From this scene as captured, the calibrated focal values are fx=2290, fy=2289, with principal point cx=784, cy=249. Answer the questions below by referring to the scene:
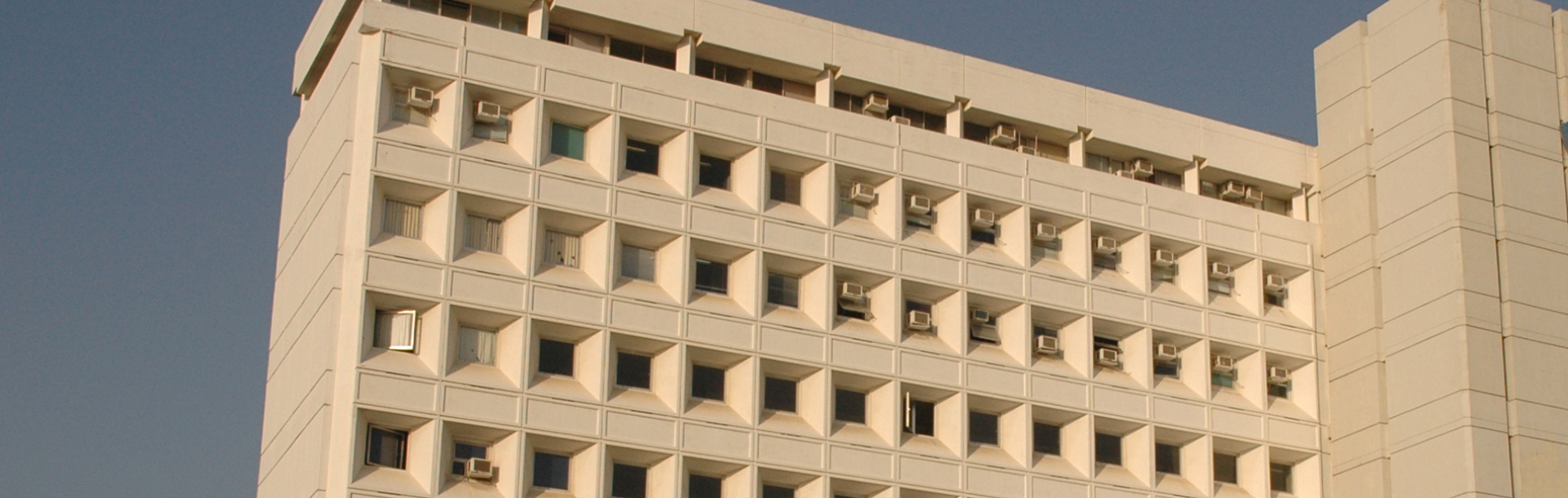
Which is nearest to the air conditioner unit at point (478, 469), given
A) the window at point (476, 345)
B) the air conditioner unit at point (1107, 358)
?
the window at point (476, 345)

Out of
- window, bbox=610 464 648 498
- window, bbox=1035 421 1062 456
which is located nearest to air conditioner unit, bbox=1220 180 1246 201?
window, bbox=1035 421 1062 456

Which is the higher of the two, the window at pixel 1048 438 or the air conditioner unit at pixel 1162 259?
the air conditioner unit at pixel 1162 259

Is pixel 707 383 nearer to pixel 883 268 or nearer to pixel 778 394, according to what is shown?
pixel 778 394

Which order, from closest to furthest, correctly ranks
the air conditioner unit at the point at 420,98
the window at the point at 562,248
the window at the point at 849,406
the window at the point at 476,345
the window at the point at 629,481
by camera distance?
the window at the point at 476,345
the window at the point at 629,481
the air conditioner unit at the point at 420,98
the window at the point at 562,248
the window at the point at 849,406

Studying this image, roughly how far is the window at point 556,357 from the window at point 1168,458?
14.2 m

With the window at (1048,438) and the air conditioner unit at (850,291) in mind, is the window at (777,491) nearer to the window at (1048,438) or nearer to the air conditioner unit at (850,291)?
the air conditioner unit at (850,291)

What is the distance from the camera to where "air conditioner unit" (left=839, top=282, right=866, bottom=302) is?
48.6 meters

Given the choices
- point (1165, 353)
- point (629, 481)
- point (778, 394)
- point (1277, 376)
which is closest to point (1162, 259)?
point (1165, 353)

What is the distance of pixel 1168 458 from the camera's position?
170 feet

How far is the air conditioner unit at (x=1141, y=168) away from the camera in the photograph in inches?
2132

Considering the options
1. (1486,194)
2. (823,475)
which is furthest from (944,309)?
(1486,194)

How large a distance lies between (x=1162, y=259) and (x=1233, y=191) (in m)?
3.47

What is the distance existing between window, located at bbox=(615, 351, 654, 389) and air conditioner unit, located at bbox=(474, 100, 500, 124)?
5338 mm

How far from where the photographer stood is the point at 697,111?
4791cm
